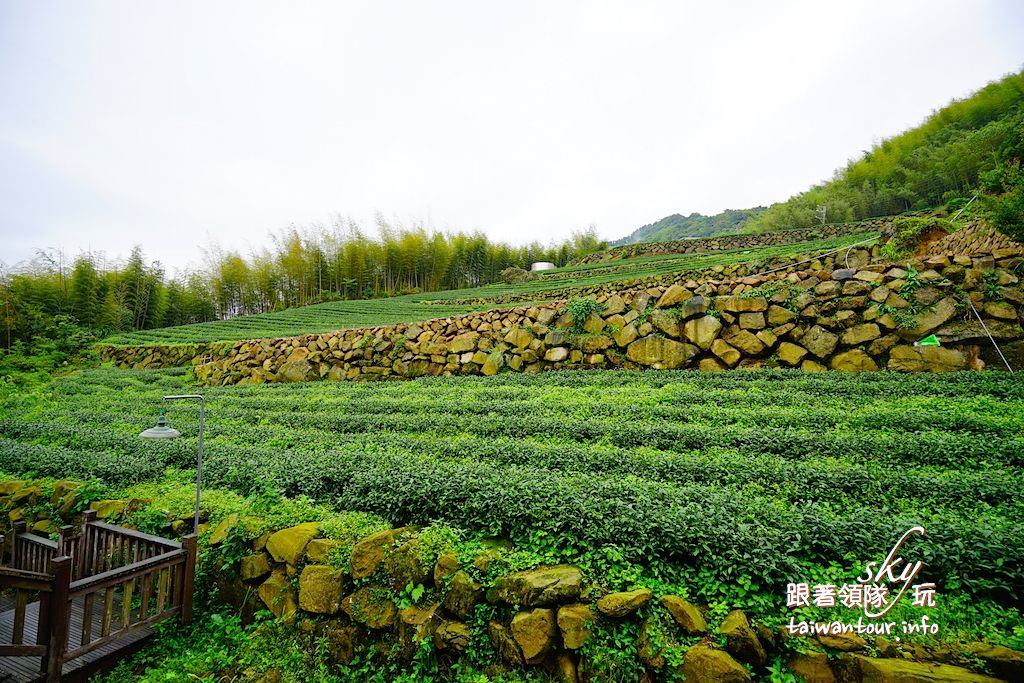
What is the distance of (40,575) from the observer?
2463 millimetres

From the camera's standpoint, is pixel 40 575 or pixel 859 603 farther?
pixel 40 575

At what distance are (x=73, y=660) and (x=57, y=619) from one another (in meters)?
0.47

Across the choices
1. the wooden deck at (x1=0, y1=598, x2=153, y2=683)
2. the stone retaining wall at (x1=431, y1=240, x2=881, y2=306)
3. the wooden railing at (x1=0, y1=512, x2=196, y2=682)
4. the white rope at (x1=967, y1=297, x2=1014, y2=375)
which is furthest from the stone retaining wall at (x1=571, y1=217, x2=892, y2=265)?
the wooden deck at (x1=0, y1=598, x2=153, y2=683)

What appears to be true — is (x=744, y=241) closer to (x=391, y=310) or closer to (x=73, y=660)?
(x=391, y=310)

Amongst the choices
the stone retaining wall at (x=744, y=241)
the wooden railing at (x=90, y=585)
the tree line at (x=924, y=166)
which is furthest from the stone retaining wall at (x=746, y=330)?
the stone retaining wall at (x=744, y=241)

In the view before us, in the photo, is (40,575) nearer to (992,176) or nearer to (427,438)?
(427,438)

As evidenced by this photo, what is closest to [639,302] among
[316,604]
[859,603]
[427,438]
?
[427,438]

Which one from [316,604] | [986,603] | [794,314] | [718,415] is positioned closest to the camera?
[986,603]

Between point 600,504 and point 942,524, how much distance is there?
6.70ft

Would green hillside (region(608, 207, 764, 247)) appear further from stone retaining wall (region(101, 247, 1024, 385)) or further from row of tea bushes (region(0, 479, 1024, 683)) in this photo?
row of tea bushes (region(0, 479, 1024, 683))

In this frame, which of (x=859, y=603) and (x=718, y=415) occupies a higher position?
(x=718, y=415)

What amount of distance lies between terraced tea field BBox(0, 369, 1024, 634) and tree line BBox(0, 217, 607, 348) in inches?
749

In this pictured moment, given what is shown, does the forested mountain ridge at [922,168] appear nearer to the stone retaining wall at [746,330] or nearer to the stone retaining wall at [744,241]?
the stone retaining wall at [744,241]

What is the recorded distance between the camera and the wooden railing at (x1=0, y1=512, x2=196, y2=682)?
98.7 inches
